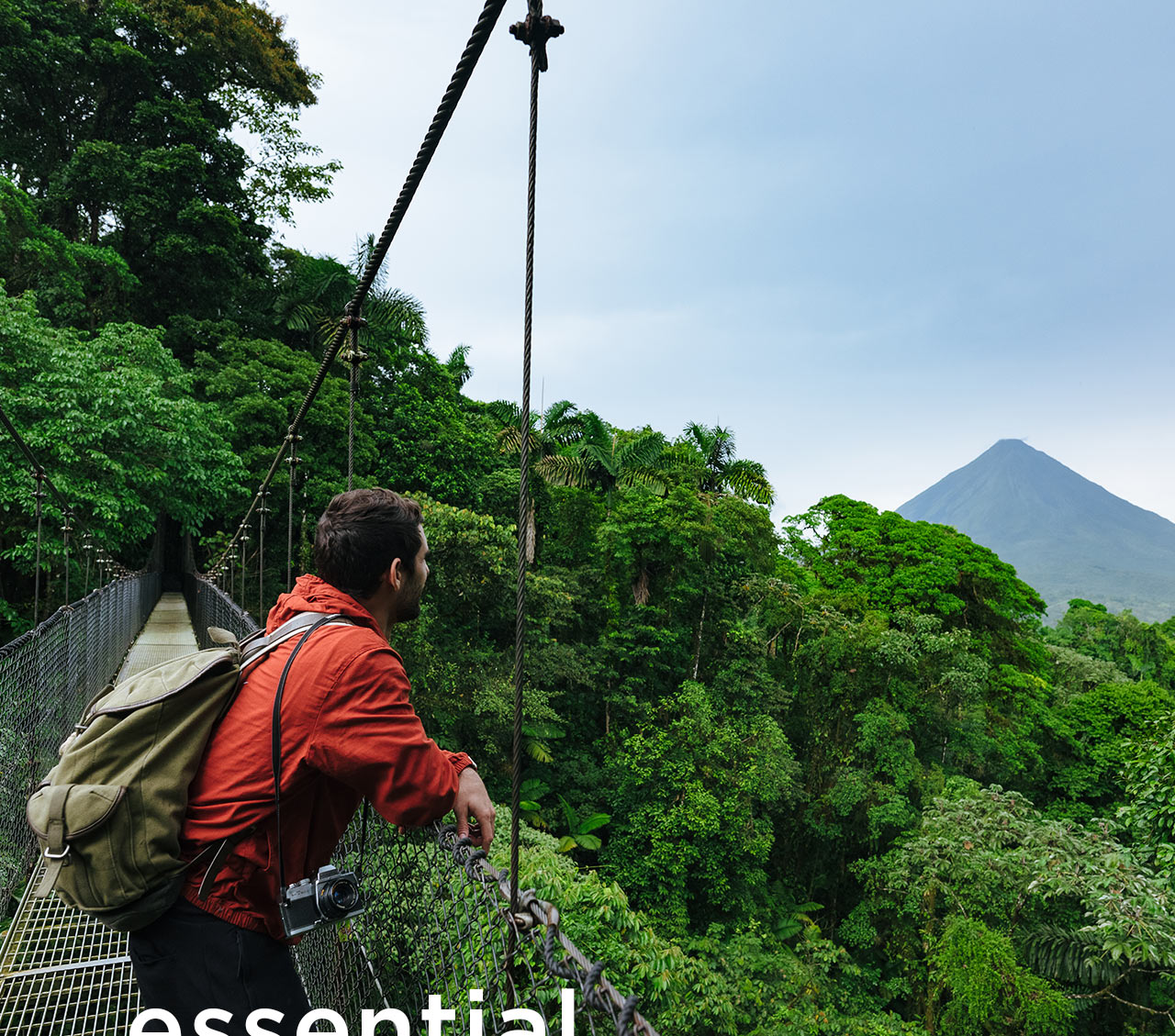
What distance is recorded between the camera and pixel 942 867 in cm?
791

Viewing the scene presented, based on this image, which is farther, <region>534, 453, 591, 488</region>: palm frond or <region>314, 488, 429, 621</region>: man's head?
<region>534, 453, 591, 488</region>: palm frond

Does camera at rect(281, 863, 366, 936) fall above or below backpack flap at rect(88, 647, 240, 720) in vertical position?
below

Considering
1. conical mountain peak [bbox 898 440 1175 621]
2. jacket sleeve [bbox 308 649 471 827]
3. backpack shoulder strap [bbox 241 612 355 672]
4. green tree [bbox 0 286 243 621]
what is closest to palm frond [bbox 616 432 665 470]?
green tree [bbox 0 286 243 621]

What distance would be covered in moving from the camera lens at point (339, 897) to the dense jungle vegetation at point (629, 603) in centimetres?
514

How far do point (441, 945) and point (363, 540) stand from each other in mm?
705

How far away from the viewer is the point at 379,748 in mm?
843

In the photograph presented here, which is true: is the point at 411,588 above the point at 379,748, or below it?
above

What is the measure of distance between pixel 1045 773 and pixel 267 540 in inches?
627

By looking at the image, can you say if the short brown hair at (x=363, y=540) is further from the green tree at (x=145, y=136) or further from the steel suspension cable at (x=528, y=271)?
the green tree at (x=145, y=136)

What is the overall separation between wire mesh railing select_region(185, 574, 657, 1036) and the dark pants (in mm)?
261

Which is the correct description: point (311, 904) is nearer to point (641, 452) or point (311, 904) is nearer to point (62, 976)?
point (62, 976)

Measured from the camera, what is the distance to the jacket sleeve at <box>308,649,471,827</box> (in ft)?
2.76

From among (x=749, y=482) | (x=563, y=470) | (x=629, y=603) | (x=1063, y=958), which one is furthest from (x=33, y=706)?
(x=749, y=482)

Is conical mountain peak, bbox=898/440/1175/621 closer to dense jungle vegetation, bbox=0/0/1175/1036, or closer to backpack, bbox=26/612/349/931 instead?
dense jungle vegetation, bbox=0/0/1175/1036
